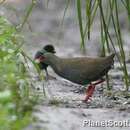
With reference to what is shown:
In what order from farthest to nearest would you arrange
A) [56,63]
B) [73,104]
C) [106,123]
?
[56,63], [73,104], [106,123]

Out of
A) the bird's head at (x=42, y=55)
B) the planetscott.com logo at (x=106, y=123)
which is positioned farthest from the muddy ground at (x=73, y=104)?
the bird's head at (x=42, y=55)

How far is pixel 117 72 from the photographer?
1080cm

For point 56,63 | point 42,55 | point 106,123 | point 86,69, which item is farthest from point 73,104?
point 106,123

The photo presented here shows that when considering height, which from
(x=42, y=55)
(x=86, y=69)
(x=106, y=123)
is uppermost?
(x=42, y=55)

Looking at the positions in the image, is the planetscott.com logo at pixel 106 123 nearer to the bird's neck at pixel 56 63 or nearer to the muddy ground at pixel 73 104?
the muddy ground at pixel 73 104

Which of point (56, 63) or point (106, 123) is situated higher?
point (56, 63)

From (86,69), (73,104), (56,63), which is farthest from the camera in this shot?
(56,63)

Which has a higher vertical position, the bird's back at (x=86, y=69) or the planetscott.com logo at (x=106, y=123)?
the bird's back at (x=86, y=69)

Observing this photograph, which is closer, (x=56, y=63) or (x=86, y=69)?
(x=86, y=69)

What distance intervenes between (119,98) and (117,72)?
2.63 metres

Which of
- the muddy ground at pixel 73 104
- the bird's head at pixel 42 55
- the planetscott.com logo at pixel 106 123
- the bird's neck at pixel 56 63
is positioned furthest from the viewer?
the bird's head at pixel 42 55

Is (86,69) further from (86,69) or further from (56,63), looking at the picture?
(56,63)

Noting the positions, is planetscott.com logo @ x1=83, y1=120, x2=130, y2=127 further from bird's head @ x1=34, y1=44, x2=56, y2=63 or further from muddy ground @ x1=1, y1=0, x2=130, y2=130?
bird's head @ x1=34, y1=44, x2=56, y2=63

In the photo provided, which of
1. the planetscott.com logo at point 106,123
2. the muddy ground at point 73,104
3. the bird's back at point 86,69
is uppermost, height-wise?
the bird's back at point 86,69
